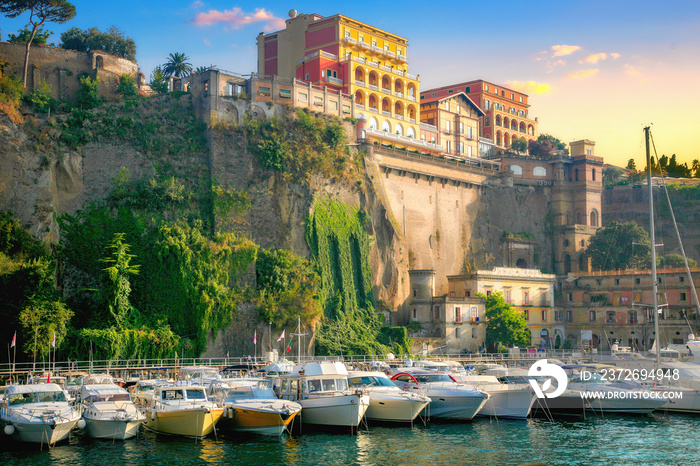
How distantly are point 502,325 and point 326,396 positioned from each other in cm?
4186

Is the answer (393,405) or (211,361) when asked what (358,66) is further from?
(393,405)

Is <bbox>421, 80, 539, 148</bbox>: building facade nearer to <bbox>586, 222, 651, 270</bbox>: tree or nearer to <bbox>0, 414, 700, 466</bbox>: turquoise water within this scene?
<bbox>586, 222, 651, 270</bbox>: tree

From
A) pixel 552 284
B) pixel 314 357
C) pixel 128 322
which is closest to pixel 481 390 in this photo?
pixel 314 357

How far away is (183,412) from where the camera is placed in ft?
128

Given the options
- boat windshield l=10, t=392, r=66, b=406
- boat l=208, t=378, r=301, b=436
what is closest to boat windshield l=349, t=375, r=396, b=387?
boat l=208, t=378, r=301, b=436

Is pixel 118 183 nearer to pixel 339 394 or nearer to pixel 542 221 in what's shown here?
pixel 339 394

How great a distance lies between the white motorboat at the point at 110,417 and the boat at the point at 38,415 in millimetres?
656

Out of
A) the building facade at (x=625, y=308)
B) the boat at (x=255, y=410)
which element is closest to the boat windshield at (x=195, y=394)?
the boat at (x=255, y=410)

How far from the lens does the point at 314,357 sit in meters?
64.9

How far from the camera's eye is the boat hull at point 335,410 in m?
41.0

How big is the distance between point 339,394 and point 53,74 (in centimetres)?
4403

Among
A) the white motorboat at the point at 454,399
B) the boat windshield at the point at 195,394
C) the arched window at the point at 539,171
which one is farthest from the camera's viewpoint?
the arched window at the point at 539,171

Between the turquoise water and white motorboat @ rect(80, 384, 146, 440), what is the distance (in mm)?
475

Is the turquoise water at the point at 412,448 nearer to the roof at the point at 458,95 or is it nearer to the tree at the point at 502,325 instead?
the tree at the point at 502,325
